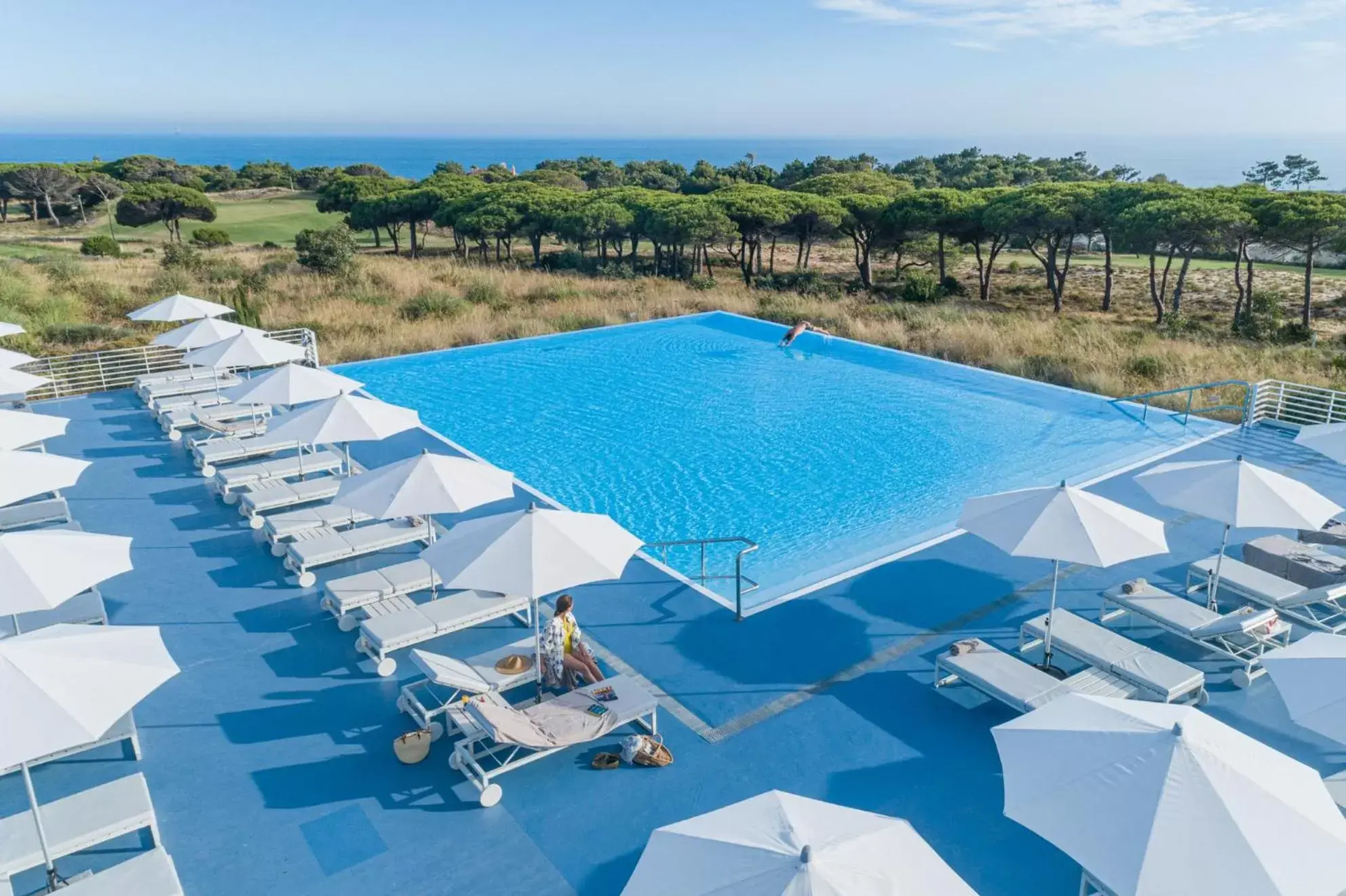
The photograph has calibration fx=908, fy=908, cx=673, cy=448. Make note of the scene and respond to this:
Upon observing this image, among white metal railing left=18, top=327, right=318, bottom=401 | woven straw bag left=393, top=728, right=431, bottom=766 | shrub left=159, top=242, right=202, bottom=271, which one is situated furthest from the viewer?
shrub left=159, top=242, right=202, bottom=271

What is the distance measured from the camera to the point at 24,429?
443 inches

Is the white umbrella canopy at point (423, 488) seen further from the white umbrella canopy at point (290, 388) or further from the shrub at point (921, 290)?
the shrub at point (921, 290)

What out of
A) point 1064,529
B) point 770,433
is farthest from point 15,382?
point 1064,529

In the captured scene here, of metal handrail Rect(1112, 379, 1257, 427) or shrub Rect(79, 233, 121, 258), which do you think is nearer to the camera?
metal handrail Rect(1112, 379, 1257, 427)

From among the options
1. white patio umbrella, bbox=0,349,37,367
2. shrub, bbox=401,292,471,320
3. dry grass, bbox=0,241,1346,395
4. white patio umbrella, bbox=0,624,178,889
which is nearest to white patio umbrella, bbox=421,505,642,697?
white patio umbrella, bbox=0,624,178,889

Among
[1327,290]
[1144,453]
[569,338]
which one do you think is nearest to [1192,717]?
[1144,453]

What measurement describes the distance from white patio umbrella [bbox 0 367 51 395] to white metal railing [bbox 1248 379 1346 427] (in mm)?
19960

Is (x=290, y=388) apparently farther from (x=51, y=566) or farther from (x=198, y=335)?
(x=51, y=566)

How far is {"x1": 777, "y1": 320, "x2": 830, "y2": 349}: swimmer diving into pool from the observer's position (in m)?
24.8

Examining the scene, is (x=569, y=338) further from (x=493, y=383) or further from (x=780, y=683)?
(x=780, y=683)

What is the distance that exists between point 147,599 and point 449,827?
18.3 feet

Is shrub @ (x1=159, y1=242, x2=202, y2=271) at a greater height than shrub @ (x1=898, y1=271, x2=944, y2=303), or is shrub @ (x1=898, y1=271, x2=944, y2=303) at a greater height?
shrub @ (x1=159, y1=242, x2=202, y2=271)

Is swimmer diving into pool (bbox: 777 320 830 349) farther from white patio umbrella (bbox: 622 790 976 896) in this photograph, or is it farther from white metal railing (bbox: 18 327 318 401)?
white patio umbrella (bbox: 622 790 976 896)

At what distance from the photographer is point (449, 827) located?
21.9 feet
